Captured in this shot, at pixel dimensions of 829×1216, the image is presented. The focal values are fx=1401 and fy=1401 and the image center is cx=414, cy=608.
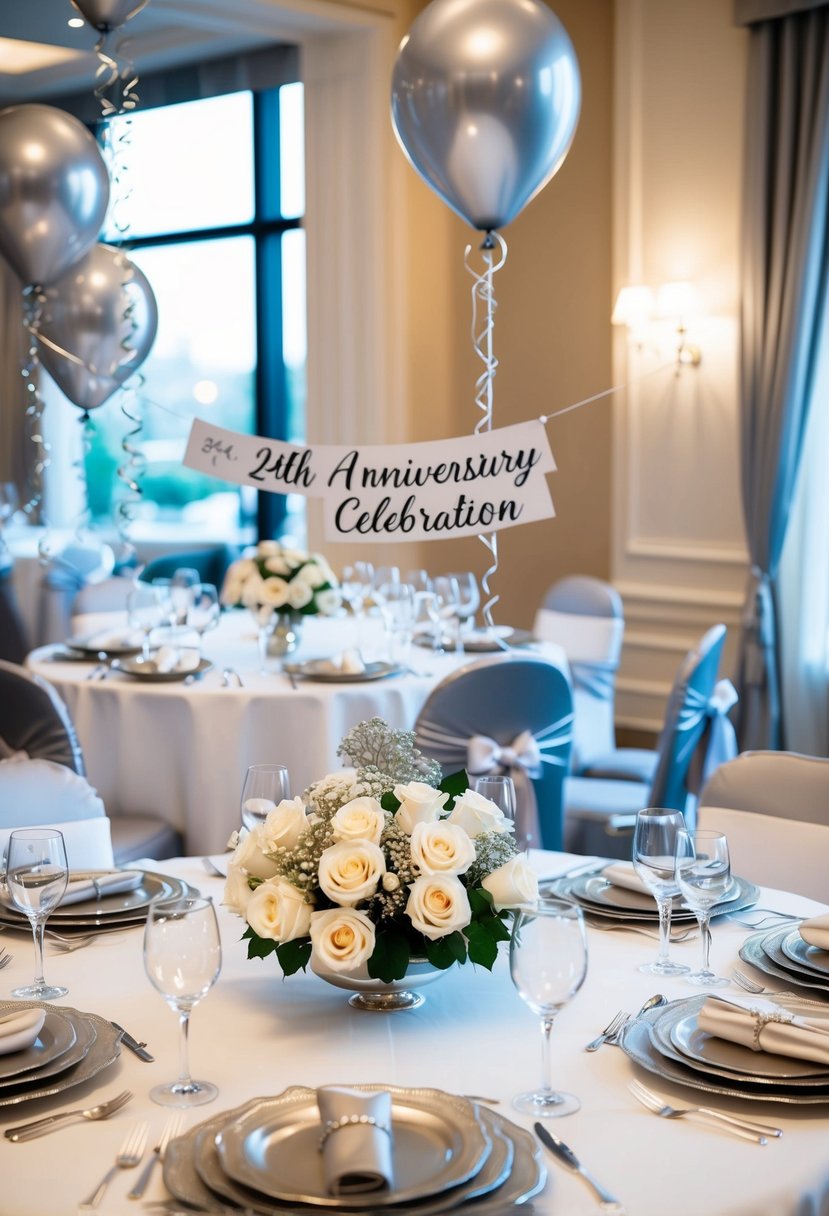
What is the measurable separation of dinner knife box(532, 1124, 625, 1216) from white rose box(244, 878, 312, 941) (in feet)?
1.15

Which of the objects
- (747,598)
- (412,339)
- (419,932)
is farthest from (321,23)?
(419,932)

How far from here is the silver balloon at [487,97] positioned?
92.6 inches

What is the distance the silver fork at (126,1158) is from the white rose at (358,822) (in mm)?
369

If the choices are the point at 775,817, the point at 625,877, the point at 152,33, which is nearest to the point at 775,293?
the point at 775,817

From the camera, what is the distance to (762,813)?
7.86ft

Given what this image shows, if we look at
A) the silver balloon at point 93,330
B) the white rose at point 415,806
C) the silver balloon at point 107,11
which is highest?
the silver balloon at point 107,11

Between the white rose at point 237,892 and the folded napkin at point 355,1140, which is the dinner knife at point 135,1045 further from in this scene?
the folded napkin at point 355,1140

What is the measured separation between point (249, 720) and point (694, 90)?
3.34 meters

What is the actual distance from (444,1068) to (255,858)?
1.06 feet

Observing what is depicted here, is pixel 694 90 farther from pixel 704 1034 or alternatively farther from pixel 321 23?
pixel 704 1034

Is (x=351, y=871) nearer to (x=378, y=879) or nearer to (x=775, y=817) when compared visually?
(x=378, y=879)

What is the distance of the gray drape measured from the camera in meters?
4.96

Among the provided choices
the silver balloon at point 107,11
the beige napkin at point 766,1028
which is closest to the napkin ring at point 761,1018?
the beige napkin at point 766,1028

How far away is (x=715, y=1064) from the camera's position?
141 centimetres
